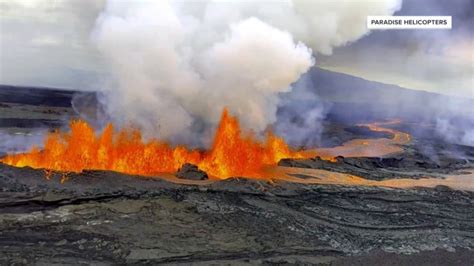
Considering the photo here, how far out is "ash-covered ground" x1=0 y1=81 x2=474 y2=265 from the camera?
14.5m

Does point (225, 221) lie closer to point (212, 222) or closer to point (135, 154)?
point (212, 222)

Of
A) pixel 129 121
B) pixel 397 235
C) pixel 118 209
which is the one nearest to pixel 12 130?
pixel 129 121

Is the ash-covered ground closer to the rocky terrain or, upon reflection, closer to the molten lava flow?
the rocky terrain

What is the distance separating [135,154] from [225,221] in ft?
29.9

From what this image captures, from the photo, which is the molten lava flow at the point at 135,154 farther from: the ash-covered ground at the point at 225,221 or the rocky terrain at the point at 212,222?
the rocky terrain at the point at 212,222

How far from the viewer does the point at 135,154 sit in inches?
980

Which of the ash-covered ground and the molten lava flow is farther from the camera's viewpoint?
the molten lava flow

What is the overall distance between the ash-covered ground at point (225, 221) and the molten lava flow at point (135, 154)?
247 centimetres

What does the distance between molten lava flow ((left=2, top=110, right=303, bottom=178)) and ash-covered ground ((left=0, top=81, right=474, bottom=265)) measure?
2467 mm

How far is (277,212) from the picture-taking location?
18.8m

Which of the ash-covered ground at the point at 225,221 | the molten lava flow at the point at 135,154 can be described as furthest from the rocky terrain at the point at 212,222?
the molten lava flow at the point at 135,154

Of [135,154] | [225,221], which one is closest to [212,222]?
[225,221]

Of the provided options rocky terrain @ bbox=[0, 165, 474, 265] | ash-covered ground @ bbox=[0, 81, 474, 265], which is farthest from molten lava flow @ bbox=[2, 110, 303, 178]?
rocky terrain @ bbox=[0, 165, 474, 265]

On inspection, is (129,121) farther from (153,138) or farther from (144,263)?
(144,263)
